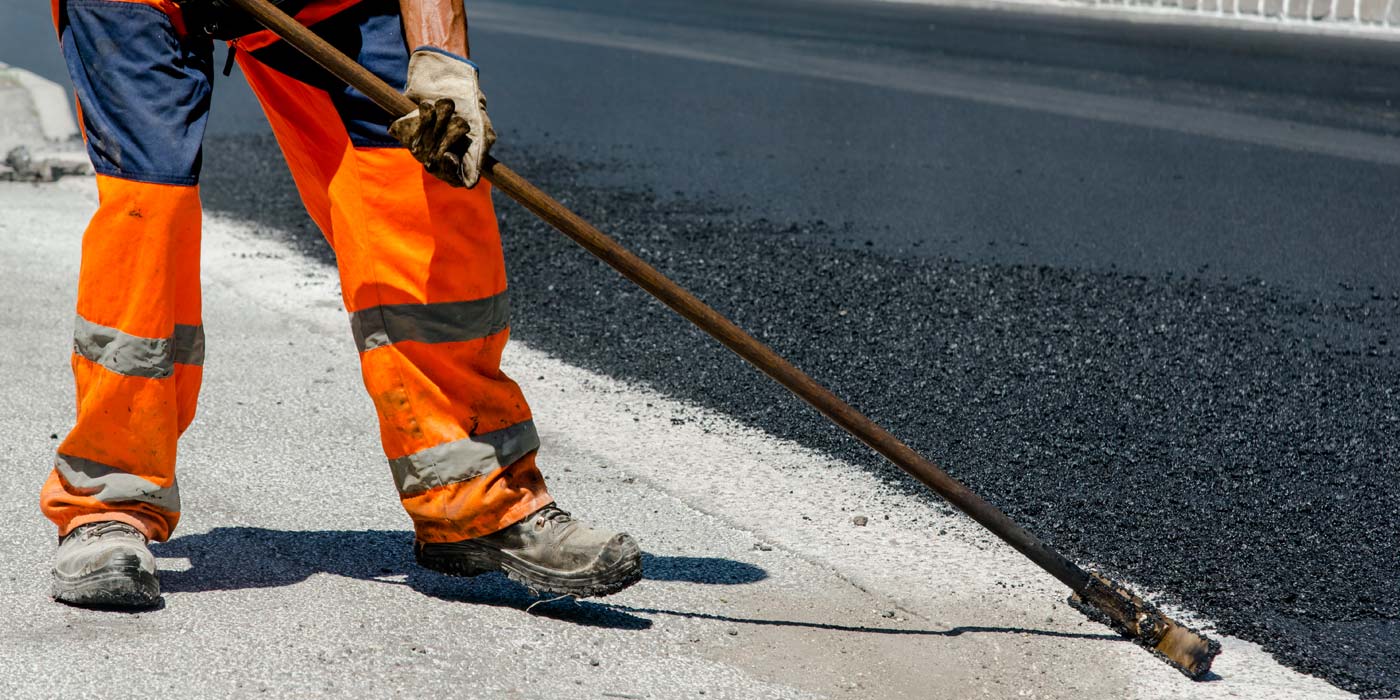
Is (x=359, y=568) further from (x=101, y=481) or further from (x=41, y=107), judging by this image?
(x=41, y=107)

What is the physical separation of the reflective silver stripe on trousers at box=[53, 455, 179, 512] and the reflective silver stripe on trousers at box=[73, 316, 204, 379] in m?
0.19

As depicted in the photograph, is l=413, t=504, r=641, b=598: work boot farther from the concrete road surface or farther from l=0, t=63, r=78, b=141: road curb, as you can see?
l=0, t=63, r=78, b=141: road curb

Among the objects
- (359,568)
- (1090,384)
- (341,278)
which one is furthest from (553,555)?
(1090,384)

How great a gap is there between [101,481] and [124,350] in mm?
252

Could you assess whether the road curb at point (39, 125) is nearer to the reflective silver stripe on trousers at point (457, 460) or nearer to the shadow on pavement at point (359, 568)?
the shadow on pavement at point (359, 568)

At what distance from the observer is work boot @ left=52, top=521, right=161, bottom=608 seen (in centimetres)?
267

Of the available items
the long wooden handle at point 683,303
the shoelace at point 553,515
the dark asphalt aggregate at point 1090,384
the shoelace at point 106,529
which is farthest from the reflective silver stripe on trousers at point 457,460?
the dark asphalt aggregate at point 1090,384

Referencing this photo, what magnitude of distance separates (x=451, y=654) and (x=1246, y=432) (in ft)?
6.90

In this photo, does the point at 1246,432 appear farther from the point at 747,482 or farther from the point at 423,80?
the point at 423,80

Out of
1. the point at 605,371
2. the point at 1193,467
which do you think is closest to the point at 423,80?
the point at 605,371

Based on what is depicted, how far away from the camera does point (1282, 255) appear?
5793 mm

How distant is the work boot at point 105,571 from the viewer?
267cm

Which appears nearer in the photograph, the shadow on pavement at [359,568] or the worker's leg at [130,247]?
the worker's leg at [130,247]

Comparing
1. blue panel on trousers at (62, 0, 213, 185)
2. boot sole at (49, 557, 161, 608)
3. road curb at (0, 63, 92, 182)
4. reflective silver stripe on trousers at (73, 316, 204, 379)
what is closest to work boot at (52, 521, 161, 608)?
boot sole at (49, 557, 161, 608)
